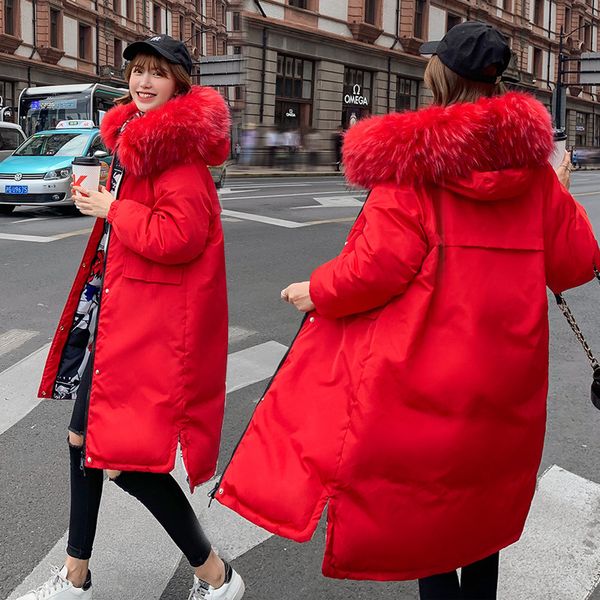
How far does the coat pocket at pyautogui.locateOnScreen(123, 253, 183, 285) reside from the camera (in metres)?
2.27

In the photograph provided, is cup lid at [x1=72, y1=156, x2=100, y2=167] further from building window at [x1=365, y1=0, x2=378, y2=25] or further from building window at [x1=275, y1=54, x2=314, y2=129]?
building window at [x1=365, y1=0, x2=378, y2=25]

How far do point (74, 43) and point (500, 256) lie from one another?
145 ft

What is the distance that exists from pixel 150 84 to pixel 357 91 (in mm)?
689

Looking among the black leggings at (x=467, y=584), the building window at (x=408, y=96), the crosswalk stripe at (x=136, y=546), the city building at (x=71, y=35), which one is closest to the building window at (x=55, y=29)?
the city building at (x=71, y=35)

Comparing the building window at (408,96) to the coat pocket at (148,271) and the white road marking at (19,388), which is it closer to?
the coat pocket at (148,271)

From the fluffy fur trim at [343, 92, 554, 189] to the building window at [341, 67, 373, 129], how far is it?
48cm

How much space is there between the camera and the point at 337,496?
1864 millimetres

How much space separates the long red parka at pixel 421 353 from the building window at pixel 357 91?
1.73 ft

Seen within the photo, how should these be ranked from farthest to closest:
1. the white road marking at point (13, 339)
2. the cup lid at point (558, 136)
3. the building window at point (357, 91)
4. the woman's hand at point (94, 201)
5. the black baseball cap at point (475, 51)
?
1. the white road marking at point (13, 339)
2. the building window at point (357, 91)
3. the woman's hand at point (94, 201)
4. the cup lid at point (558, 136)
5. the black baseball cap at point (475, 51)

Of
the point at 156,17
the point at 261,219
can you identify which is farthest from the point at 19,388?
the point at 156,17

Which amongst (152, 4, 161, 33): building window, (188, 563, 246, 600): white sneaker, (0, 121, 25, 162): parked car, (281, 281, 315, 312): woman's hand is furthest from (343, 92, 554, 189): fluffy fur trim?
(152, 4, 161, 33): building window

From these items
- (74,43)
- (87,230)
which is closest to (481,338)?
(87,230)

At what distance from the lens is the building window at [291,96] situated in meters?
2.50

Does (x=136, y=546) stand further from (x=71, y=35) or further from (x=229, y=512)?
(x=71, y=35)
